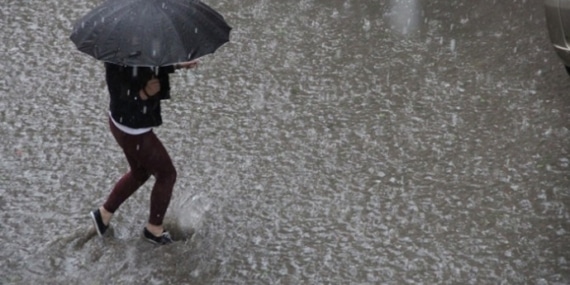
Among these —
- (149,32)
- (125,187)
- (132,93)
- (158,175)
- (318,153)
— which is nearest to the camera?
(149,32)

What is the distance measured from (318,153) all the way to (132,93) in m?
1.90

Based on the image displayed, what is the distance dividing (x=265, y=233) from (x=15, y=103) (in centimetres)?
264

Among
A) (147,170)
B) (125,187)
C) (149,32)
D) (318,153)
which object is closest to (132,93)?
(149,32)

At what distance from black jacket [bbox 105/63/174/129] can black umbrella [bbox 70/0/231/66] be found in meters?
0.20

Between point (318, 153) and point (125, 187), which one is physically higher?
point (318, 153)

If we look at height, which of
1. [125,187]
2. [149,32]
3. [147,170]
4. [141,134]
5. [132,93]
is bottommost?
[125,187]

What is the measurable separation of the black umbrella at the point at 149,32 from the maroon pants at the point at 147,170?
0.55 meters

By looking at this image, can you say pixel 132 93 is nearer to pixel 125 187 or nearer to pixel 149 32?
pixel 149 32

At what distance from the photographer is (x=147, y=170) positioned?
5375 mm

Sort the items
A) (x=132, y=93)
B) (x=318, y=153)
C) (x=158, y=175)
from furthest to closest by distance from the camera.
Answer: (x=318, y=153), (x=158, y=175), (x=132, y=93)

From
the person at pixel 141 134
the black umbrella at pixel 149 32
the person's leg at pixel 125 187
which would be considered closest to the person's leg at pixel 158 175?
the person at pixel 141 134

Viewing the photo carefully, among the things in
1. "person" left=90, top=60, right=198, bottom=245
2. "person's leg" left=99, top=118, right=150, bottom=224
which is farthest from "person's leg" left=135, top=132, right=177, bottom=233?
"person's leg" left=99, top=118, right=150, bottom=224

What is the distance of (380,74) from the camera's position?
7.74 metres

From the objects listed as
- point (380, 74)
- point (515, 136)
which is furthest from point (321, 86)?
point (515, 136)
